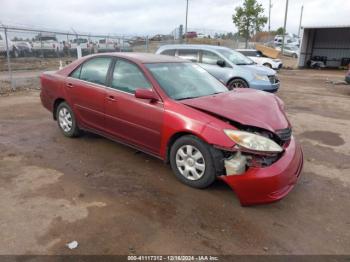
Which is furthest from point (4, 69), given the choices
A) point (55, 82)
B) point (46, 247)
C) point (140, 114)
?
point (46, 247)

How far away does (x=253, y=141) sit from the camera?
333cm

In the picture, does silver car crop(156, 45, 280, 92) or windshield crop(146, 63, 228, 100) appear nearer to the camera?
windshield crop(146, 63, 228, 100)

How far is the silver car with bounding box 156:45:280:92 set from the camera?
9314 millimetres

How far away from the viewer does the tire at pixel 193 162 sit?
3.56 m

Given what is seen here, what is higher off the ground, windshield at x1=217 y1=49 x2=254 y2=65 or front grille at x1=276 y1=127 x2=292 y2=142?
windshield at x1=217 y1=49 x2=254 y2=65

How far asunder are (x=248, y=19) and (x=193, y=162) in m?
32.9

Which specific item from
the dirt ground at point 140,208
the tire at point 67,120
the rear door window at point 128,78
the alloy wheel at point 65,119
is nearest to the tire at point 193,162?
the dirt ground at point 140,208

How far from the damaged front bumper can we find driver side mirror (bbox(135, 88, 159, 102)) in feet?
4.41

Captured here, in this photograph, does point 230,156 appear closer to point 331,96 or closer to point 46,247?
point 46,247

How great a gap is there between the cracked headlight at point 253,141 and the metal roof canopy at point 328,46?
997 inches

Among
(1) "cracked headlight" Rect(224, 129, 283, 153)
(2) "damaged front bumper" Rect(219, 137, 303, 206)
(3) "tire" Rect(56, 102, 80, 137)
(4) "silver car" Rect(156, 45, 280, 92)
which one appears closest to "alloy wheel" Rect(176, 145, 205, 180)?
(2) "damaged front bumper" Rect(219, 137, 303, 206)

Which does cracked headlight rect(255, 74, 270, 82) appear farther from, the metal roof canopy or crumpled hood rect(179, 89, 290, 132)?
the metal roof canopy

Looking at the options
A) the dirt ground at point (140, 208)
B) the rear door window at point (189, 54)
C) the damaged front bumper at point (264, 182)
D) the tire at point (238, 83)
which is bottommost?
the dirt ground at point (140, 208)

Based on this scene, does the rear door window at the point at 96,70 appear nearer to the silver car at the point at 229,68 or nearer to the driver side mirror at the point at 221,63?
the silver car at the point at 229,68
